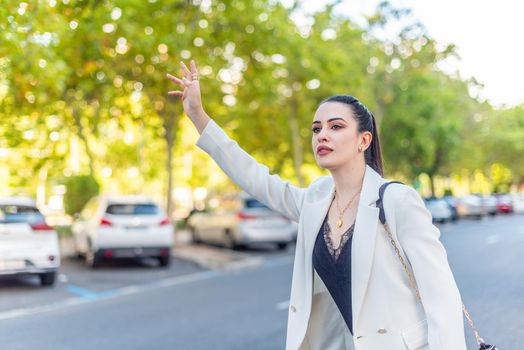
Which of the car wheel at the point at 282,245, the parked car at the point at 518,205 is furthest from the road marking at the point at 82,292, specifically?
the parked car at the point at 518,205

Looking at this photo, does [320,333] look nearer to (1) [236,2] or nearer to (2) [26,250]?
(2) [26,250]

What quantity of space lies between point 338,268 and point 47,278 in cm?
1115

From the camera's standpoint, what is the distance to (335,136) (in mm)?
2615

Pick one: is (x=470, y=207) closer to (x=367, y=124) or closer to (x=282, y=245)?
(x=282, y=245)

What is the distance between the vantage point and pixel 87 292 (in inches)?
493

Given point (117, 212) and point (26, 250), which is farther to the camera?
point (117, 212)

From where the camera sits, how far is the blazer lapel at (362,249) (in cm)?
242

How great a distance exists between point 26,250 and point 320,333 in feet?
34.9

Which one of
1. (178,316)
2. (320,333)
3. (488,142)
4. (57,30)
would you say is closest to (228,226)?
(57,30)

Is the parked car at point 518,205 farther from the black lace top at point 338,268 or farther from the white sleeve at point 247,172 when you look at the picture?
the black lace top at point 338,268

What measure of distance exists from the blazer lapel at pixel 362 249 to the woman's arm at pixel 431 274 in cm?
9

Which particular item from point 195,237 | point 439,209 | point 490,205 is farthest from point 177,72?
point 490,205

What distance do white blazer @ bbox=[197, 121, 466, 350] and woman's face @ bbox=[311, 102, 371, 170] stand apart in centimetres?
12

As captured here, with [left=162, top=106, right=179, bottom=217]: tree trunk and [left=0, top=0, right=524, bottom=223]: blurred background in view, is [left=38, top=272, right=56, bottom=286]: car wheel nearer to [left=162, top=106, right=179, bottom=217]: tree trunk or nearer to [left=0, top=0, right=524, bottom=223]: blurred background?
[left=0, top=0, right=524, bottom=223]: blurred background
